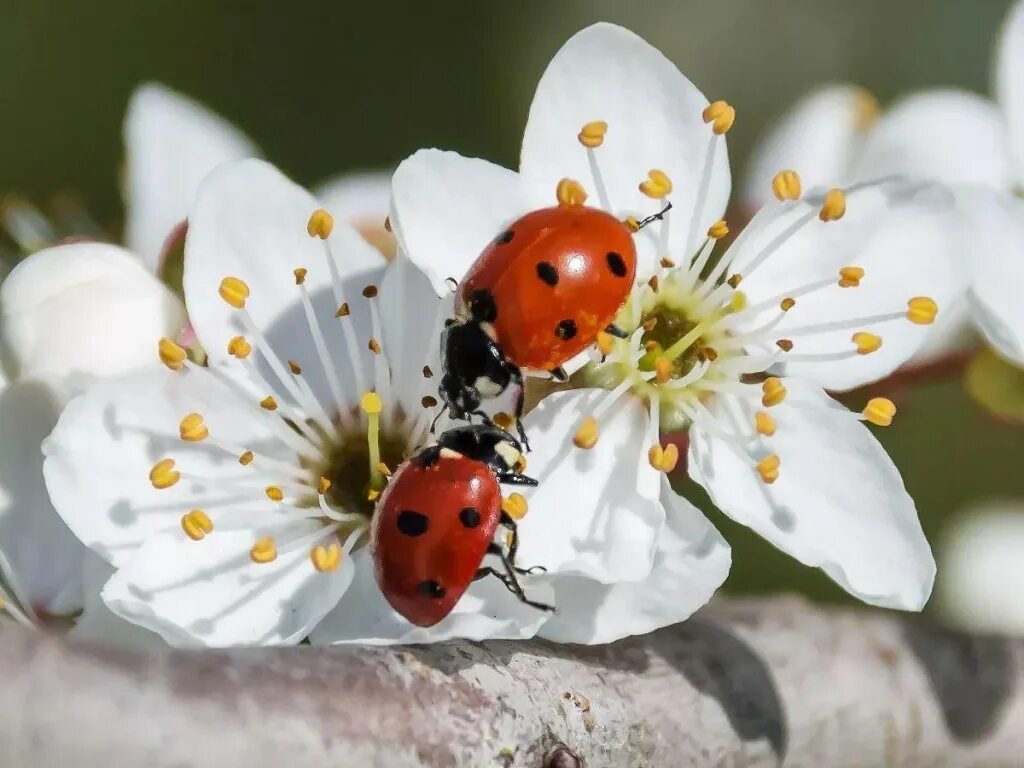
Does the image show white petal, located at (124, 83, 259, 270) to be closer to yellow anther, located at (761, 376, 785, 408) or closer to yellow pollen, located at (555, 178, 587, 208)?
yellow pollen, located at (555, 178, 587, 208)

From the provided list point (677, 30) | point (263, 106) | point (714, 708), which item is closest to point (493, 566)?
point (714, 708)

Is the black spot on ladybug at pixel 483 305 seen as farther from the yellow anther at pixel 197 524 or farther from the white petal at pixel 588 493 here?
the yellow anther at pixel 197 524

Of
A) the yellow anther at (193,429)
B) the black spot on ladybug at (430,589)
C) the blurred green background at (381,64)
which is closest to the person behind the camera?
the black spot on ladybug at (430,589)

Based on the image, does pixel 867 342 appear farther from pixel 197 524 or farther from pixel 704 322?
pixel 197 524

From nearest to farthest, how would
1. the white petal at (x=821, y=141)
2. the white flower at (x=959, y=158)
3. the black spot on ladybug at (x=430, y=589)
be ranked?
1. the black spot on ladybug at (x=430, y=589)
2. the white flower at (x=959, y=158)
3. the white petal at (x=821, y=141)

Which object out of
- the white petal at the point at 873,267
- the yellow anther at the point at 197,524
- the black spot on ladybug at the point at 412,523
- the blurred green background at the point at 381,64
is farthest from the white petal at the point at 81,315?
the blurred green background at the point at 381,64

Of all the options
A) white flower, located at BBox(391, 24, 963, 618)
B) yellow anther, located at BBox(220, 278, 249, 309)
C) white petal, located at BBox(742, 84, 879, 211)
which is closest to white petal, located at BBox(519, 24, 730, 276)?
white flower, located at BBox(391, 24, 963, 618)

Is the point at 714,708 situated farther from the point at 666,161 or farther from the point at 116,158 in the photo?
the point at 116,158
